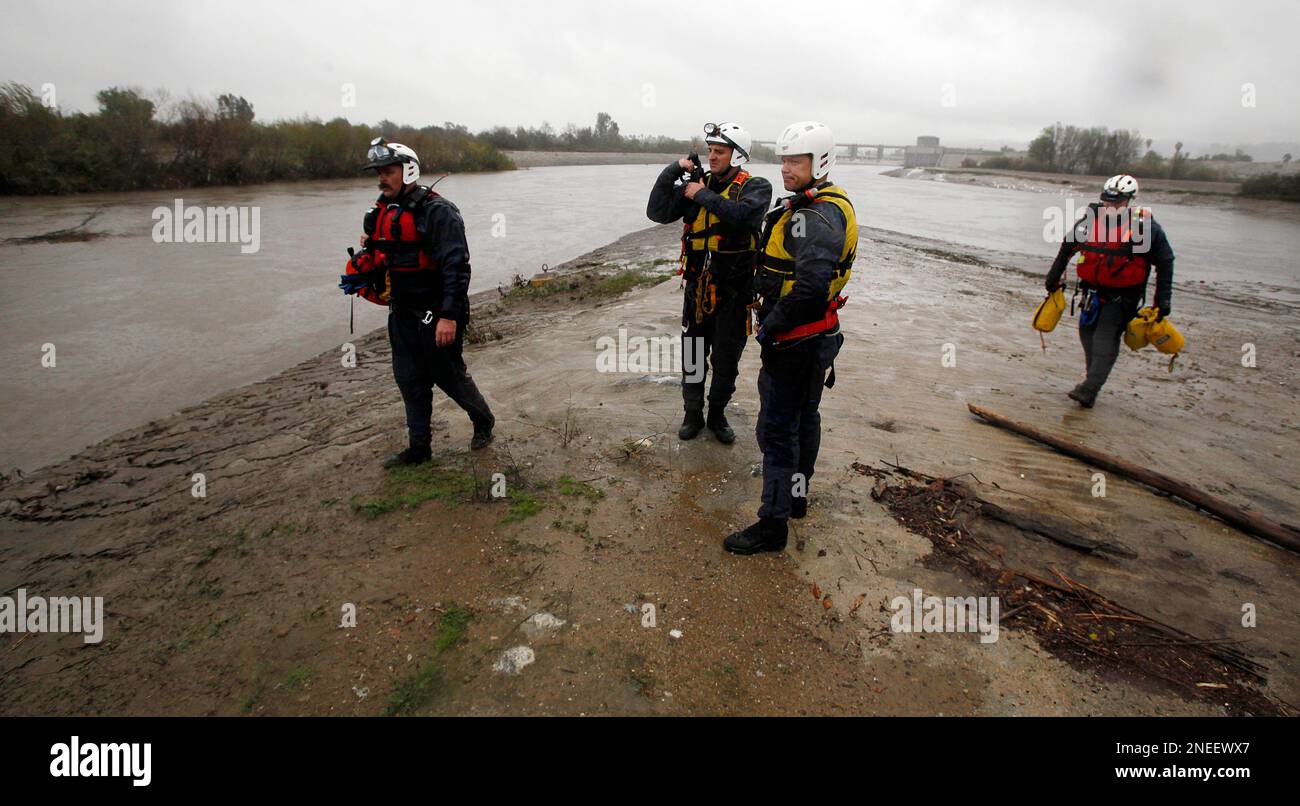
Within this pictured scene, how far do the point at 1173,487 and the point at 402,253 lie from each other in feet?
19.6

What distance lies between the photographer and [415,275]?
4.52 meters

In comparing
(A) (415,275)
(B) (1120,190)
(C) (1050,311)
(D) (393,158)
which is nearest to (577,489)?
(A) (415,275)

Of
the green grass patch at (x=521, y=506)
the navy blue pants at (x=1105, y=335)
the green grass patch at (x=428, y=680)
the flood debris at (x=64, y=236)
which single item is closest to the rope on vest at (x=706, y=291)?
the green grass patch at (x=521, y=506)

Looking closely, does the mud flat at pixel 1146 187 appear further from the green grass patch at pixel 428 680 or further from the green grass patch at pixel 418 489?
the green grass patch at pixel 428 680

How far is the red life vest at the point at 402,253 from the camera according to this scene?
14.4 feet

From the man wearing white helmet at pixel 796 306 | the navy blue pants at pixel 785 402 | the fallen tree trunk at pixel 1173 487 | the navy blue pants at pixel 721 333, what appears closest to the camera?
the man wearing white helmet at pixel 796 306

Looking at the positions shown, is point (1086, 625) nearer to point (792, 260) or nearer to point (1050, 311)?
point (792, 260)

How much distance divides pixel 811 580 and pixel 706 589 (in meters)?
0.64

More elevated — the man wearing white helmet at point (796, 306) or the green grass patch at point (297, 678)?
the man wearing white helmet at point (796, 306)

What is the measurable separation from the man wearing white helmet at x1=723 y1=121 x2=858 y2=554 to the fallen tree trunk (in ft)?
8.85

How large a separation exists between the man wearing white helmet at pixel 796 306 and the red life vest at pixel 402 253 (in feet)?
8.05

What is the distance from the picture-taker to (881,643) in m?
3.11

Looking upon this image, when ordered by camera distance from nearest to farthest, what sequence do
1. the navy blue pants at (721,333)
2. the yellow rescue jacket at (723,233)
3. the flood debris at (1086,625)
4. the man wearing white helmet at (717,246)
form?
the flood debris at (1086,625) → the man wearing white helmet at (717,246) → the yellow rescue jacket at (723,233) → the navy blue pants at (721,333)

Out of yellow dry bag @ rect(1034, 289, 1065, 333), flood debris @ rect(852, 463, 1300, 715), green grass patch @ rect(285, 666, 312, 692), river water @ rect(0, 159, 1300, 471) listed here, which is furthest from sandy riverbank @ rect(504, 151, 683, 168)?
green grass patch @ rect(285, 666, 312, 692)
